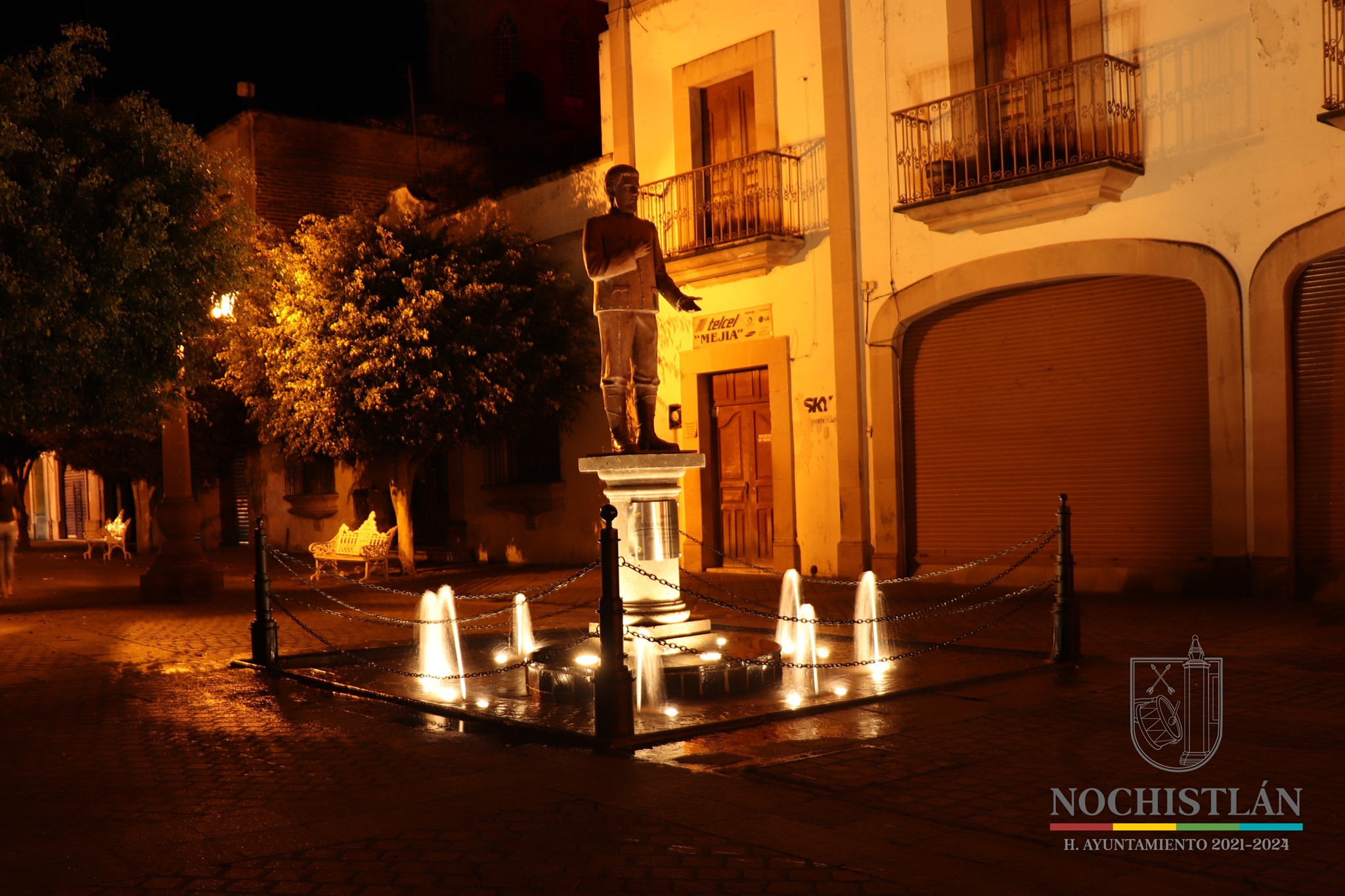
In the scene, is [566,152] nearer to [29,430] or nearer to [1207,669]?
[29,430]

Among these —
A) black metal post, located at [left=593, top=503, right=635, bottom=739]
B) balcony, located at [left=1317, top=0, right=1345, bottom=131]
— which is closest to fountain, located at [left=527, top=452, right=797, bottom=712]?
black metal post, located at [left=593, top=503, right=635, bottom=739]

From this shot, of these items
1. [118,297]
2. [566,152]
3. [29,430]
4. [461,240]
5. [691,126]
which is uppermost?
[566,152]

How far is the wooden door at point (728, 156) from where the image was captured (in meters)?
16.4

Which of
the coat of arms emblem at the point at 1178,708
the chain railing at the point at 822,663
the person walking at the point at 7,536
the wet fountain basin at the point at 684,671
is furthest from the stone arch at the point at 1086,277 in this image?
the person walking at the point at 7,536

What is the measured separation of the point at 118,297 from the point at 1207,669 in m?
10.8

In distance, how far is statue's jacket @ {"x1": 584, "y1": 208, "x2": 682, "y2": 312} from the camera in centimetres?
883

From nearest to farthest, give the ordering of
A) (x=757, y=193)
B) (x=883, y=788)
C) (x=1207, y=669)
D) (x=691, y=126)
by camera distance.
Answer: (x=883, y=788) → (x=1207, y=669) → (x=757, y=193) → (x=691, y=126)

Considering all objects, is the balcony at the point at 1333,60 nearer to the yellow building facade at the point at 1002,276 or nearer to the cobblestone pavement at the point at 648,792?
the yellow building facade at the point at 1002,276

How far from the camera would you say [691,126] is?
1753 centimetres

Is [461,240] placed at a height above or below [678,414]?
above

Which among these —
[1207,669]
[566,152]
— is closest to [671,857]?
[1207,669]

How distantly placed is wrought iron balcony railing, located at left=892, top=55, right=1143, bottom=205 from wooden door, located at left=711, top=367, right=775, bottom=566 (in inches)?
139

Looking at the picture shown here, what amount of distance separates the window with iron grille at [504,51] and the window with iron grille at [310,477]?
11.3m

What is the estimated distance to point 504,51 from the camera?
31.3m
